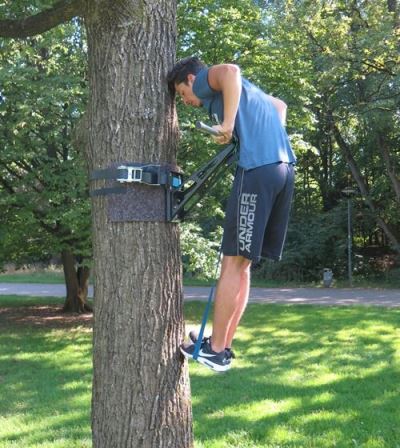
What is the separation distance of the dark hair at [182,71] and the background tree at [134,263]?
0.15 ft

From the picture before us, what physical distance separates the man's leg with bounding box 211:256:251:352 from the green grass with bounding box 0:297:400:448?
2.30 m

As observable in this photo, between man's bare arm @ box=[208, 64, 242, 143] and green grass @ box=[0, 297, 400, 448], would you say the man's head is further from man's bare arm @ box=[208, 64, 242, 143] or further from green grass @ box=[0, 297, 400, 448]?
green grass @ box=[0, 297, 400, 448]

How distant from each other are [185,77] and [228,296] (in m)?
1.11

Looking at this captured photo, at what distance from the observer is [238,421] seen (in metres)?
5.74

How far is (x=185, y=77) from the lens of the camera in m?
3.01

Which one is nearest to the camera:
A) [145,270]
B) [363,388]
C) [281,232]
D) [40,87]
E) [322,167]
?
[145,270]

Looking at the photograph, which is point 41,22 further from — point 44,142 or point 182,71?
point 44,142

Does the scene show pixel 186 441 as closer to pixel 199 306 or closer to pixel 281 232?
pixel 281 232

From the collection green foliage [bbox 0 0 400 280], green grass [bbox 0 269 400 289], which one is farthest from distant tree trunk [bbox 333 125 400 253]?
green foliage [bbox 0 0 400 280]

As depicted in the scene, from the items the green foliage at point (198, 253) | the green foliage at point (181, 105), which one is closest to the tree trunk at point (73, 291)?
the green foliage at point (181, 105)

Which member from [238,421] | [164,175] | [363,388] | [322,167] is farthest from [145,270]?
[322,167]

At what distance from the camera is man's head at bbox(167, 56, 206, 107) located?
3.01 m

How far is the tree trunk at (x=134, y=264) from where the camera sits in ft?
9.61

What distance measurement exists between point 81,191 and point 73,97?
1.65 metres
